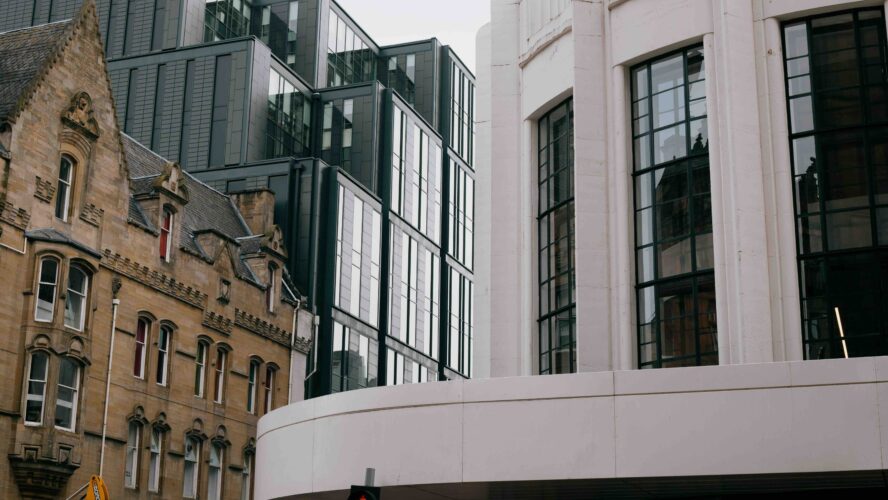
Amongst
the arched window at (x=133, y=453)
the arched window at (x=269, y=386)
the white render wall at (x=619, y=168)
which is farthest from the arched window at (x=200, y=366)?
the white render wall at (x=619, y=168)

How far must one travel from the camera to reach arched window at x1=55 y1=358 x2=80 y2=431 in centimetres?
3559

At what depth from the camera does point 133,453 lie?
39.5 m

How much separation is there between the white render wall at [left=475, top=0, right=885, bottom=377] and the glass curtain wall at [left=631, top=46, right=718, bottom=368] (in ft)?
0.90

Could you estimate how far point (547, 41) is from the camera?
25500 mm

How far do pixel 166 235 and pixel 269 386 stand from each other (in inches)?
313

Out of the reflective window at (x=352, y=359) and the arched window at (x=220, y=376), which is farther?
the reflective window at (x=352, y=359)

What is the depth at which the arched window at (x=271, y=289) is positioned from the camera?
1880 inches

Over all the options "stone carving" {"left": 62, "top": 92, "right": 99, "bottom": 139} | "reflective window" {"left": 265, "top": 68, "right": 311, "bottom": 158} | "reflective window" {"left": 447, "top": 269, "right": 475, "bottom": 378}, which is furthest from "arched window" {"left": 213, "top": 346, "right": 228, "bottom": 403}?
"reflective window" {"left": 447, "top": 269, "right": 475, "bottom": 378}

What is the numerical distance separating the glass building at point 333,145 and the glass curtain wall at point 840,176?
31685 mm

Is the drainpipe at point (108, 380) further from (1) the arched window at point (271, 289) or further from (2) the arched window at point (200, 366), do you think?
(1) the arched window at point (271, 289)

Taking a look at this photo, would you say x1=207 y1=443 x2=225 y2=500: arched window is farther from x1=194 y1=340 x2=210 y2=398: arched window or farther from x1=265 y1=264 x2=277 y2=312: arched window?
x1=265 y1=264 x2=277 y2=312: arched window

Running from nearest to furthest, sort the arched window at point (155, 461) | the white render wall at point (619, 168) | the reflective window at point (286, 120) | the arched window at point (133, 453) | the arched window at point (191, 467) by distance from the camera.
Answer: the white render wall at point (619, 168)
the arched window at point (133, 453)
the arched window at point (155, 461)
the arched window at point (191, 467)
the reflective window at point (286, 120)

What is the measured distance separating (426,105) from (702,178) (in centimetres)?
5129

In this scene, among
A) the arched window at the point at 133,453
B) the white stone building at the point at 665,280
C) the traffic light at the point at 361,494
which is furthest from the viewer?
the arched window at the point at 133,453
